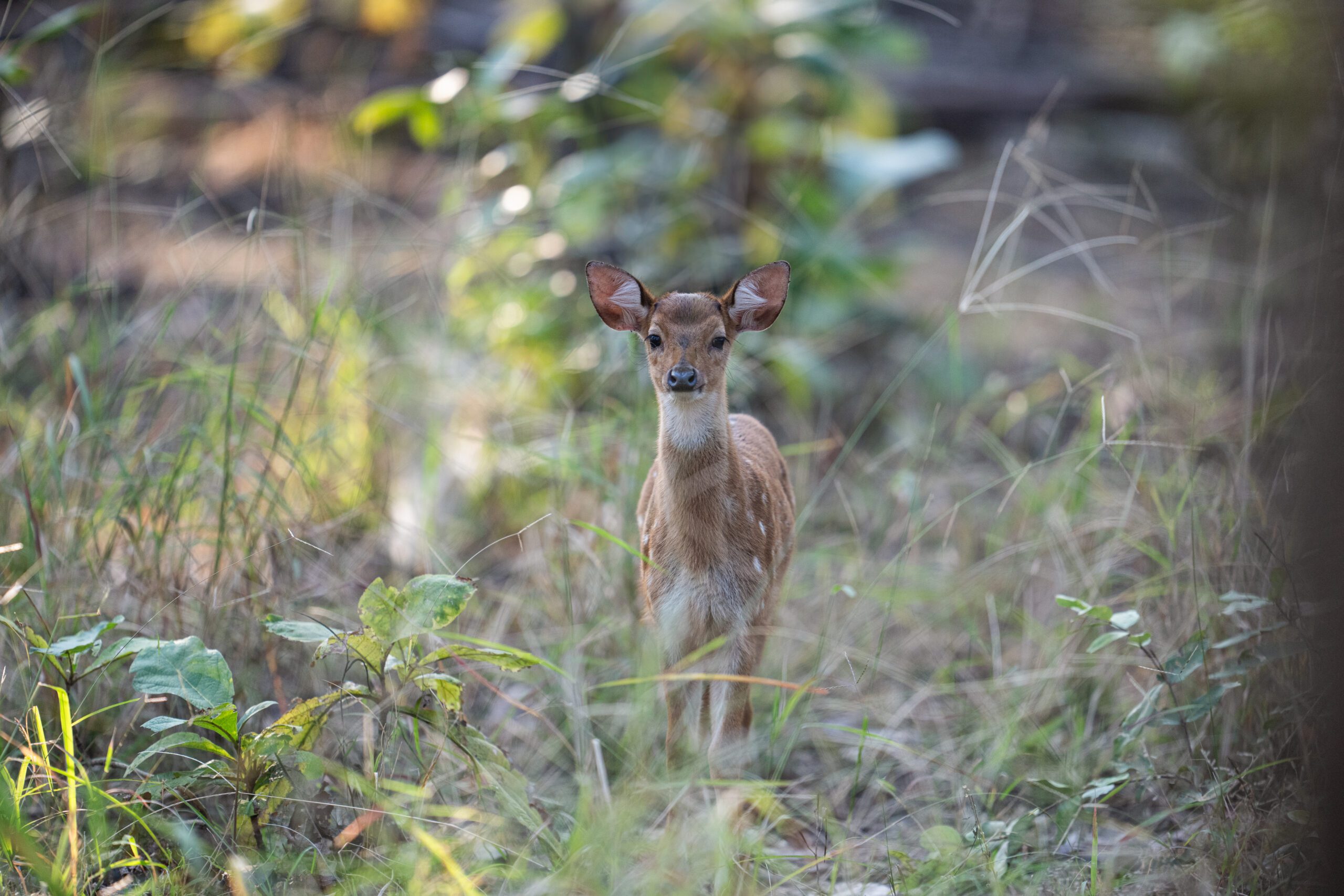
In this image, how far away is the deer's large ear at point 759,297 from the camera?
3311mm

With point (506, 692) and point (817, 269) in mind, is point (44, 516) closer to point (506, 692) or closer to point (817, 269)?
point (506, 692)

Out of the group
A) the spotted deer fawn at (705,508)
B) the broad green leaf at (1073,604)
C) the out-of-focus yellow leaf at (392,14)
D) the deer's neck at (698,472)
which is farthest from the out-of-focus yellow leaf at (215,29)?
the broad green leaf at (1073,604)

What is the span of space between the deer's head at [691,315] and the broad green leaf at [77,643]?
1.55 meters

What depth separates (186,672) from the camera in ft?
9.22

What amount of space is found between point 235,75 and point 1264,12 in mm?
4886

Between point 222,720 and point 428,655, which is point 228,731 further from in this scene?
point 428,655

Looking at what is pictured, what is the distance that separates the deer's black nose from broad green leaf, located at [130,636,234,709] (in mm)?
1341

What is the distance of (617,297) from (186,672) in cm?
154

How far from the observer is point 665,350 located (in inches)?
131

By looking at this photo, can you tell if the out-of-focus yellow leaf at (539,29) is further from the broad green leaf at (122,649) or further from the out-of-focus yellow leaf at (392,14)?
the broad green leaf at (122,649)

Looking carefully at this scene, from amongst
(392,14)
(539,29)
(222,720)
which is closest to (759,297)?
(222,720)

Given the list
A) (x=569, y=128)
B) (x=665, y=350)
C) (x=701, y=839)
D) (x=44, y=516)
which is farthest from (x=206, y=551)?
(x=569, y=128)

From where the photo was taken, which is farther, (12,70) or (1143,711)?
(12,70)

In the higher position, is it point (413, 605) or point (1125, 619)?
point (413, 605)
